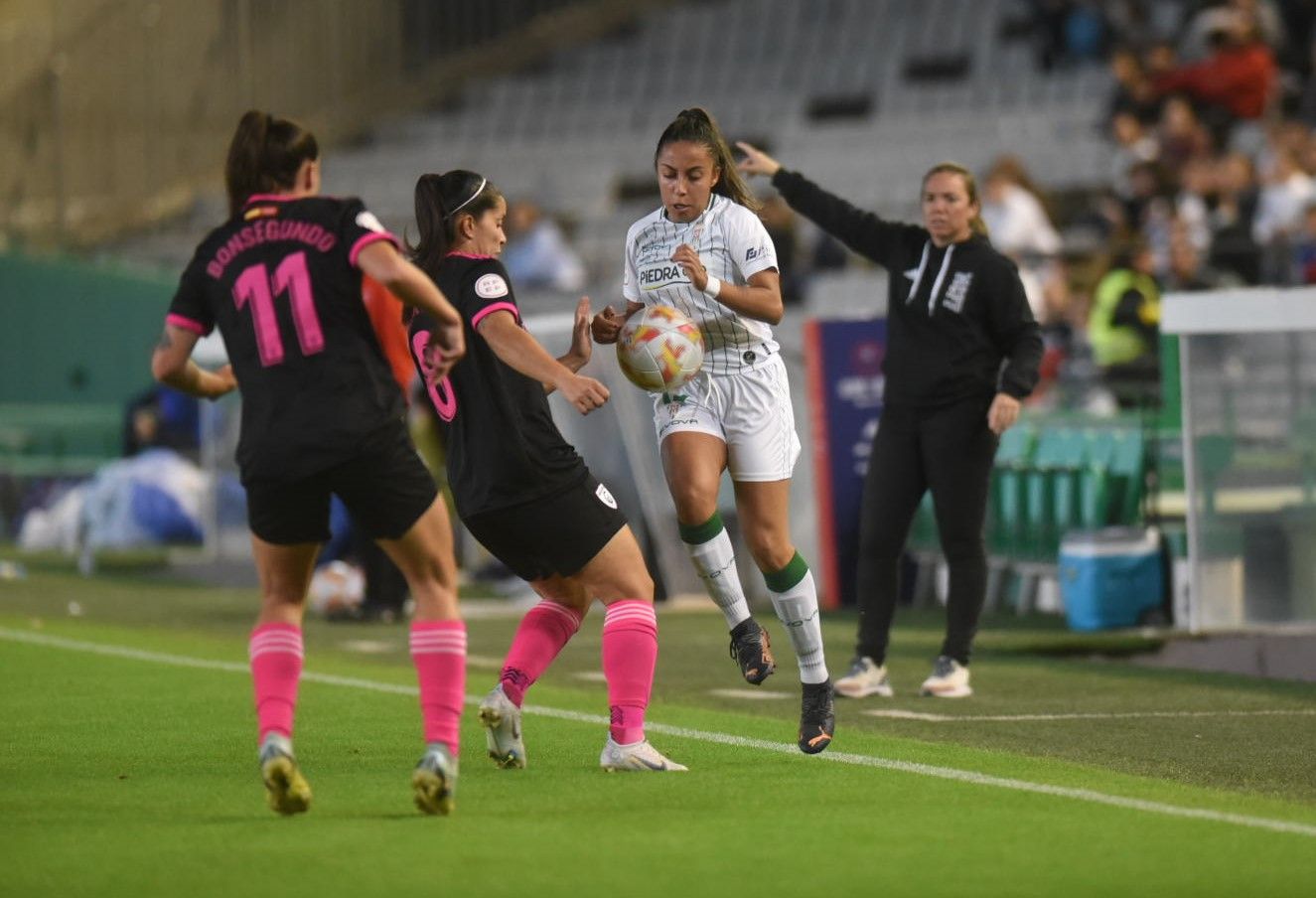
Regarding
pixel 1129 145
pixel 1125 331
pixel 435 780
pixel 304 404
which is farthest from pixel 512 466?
pixel 1129 145

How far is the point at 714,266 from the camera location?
797cm

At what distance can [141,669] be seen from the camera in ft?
36.7

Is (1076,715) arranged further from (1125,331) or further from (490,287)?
(1125,331)

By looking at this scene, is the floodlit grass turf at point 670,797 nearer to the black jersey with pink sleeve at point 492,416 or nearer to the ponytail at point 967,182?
the black jersey with pink sleeve at point 492,416

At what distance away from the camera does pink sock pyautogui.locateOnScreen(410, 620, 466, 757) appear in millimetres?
6449

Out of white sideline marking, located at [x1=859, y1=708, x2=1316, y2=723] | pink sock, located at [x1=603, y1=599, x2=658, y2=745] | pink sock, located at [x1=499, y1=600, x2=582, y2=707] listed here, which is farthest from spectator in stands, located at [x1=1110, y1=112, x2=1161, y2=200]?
pink sock, located at [x1=603, y1=599, x2=658, y2=745]

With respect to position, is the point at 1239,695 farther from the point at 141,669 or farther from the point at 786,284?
the point at 786,284

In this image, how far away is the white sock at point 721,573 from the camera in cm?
815

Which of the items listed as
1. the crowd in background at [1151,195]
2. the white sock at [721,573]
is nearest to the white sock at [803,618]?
the white sock at [721,573]

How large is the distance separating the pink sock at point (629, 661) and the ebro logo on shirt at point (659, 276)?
1172mm

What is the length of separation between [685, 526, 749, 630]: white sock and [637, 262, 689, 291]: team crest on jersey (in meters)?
0.86

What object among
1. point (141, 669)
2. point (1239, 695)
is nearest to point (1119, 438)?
point (1239, 695)

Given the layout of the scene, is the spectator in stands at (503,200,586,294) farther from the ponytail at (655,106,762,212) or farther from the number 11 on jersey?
the number 11 on jersey

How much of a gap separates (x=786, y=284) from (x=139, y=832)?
1381 centimetres
